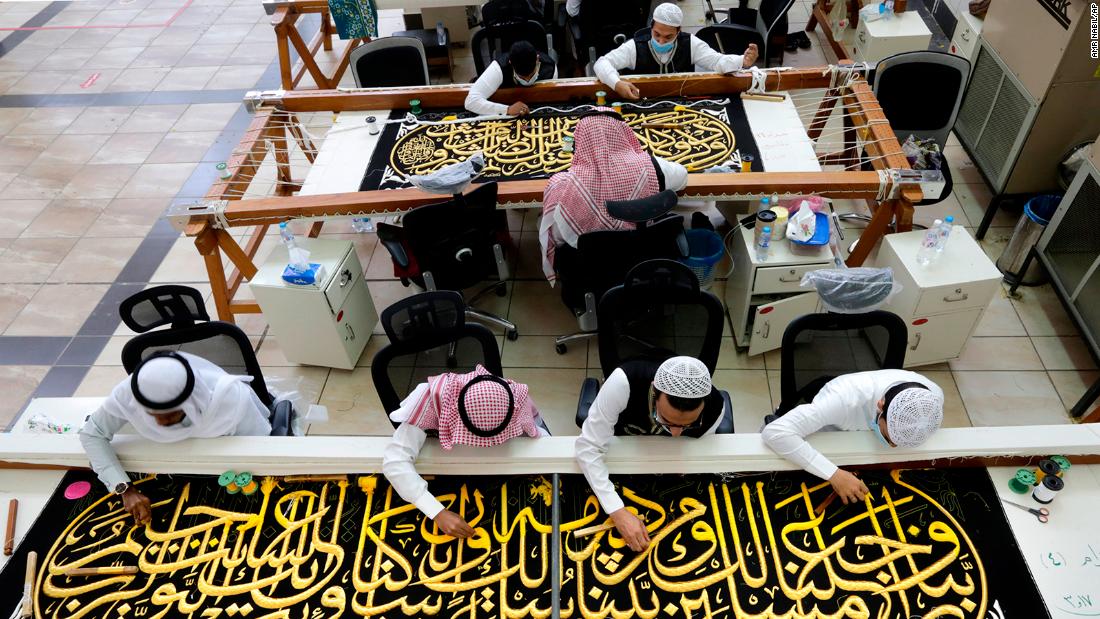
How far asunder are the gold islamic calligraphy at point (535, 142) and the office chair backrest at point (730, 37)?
133cm

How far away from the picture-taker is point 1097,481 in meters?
2.19

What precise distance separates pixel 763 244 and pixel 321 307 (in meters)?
2.25

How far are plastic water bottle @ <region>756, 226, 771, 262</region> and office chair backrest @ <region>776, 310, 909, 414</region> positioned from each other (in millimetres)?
838

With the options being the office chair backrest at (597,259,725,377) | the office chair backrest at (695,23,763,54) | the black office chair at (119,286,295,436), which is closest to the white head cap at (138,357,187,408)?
the black office chair at (119,286,295,436)

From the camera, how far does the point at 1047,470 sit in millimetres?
2160

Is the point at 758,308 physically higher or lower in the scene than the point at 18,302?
higher

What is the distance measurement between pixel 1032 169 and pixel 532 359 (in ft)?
10.8

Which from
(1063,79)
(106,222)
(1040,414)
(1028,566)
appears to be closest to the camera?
(1028,566)

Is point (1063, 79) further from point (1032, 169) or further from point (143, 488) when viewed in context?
point (143, 488)

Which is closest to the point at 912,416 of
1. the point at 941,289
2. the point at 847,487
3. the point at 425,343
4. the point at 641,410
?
the point at 847,487

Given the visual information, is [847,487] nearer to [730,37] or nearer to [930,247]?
[930,247]

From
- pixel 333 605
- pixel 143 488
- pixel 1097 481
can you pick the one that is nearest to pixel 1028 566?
pixel 1097 481

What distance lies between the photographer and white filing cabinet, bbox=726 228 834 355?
337 centimetres

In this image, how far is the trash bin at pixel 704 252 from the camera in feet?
11.6
